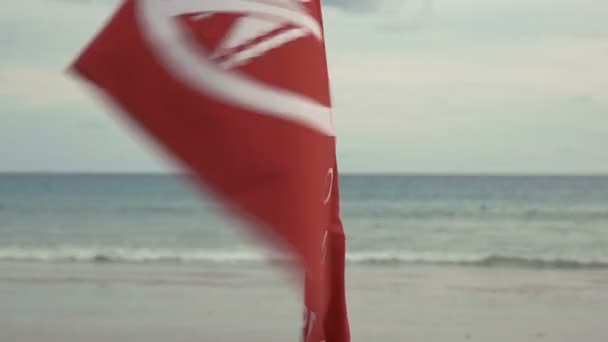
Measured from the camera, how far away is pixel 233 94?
2.88 ft

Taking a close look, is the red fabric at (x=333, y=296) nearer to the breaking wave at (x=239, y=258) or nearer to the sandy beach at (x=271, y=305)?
the sandy beach at (x=271, y=305)

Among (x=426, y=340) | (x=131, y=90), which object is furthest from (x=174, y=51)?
(x=426, y=340)

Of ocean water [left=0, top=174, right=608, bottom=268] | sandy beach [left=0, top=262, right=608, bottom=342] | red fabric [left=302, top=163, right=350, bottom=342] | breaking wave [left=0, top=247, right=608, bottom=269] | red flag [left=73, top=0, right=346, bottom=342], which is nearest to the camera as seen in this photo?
red flag [left=73, top=0, right=346, bottom=342]

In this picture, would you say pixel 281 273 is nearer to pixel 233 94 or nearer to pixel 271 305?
Answer: pixel 233 94

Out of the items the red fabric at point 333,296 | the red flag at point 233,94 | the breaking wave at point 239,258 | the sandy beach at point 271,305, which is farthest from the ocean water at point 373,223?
the red flag at point 233,94

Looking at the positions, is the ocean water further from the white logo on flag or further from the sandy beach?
the white logo on flag

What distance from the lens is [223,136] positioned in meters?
0.87

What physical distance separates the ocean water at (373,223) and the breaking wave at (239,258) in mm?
14

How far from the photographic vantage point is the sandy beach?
6.43 metres

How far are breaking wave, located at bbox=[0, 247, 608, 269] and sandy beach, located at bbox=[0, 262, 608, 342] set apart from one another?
2.13 feet

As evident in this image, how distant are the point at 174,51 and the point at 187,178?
11cm

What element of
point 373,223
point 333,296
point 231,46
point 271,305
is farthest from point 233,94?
point 373,223

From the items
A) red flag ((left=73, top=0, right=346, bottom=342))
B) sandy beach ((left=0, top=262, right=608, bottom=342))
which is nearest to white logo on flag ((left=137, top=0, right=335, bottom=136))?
red flag ((left=73, top=0, right=346, bottom=342))

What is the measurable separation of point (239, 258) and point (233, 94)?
9.96m
